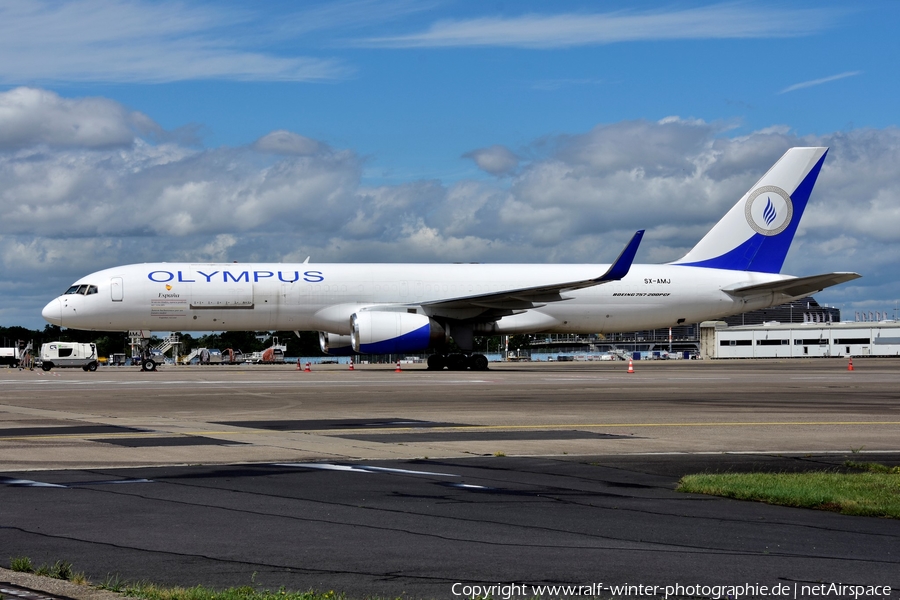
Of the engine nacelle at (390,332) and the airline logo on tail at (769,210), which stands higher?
the airline logo on tail at (769,210)

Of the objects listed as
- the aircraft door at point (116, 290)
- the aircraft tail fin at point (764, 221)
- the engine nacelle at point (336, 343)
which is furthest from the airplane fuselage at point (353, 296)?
the aircraft tail fin at point (764, 221)

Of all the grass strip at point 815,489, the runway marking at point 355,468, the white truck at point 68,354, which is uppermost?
the white truck at point 68,354

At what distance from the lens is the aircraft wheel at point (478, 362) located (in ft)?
136

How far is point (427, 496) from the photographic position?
9031 mm

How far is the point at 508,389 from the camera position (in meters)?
26.7

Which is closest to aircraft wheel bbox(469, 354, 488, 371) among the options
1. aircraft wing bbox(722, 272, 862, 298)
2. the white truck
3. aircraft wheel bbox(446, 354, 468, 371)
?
aircraft wheel bbox(446, 354, 468, 371)

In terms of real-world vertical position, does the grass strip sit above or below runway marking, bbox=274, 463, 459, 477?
below

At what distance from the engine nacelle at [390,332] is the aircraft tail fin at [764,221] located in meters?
13.5

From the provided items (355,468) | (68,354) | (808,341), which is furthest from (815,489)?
(808,341)

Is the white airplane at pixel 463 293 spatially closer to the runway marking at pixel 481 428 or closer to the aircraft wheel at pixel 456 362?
the aircraft wheel at pixel 456 362

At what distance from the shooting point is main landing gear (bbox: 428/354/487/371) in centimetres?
4144

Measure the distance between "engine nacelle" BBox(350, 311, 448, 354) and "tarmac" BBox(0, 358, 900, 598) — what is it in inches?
683

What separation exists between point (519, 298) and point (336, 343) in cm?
807

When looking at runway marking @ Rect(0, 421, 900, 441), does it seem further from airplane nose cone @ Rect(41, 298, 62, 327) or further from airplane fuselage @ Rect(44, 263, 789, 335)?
airplane nose cone @ Rect(41, 298, 62, 327)
